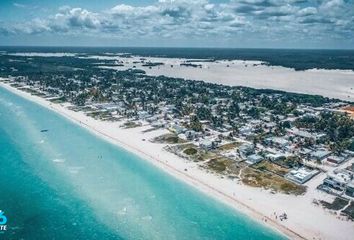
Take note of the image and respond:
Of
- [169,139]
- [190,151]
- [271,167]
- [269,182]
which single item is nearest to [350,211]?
[269,182]

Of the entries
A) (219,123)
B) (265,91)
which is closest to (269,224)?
(219,123)

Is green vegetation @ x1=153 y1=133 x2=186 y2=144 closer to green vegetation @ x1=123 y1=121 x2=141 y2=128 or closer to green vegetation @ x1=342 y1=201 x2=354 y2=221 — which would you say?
green vegetation @ x1=123 y1=121 x2=141 y2=128

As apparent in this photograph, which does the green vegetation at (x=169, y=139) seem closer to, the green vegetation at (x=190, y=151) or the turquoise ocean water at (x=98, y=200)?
the green vegetation at (x=190, y=151)

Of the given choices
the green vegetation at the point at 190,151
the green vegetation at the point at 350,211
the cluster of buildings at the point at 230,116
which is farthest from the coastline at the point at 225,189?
the cluster of buildings at the point at 230,116

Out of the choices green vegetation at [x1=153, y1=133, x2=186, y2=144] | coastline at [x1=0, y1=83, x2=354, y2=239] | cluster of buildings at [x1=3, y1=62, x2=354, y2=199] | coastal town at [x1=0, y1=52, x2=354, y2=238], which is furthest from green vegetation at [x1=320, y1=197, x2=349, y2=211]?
green vegetation at [x1=153, y1=133, x2=186, y2=144]

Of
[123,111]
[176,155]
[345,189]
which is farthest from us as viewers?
[123,111]

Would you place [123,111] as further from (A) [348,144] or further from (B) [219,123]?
(A) [348,144]
